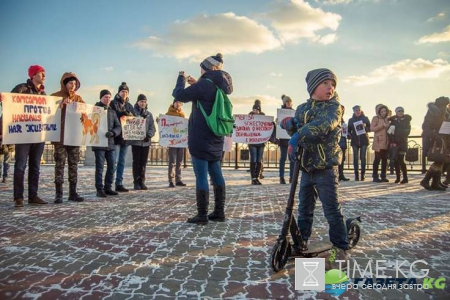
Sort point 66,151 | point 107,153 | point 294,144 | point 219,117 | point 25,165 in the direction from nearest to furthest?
point 294,144, point 219,117, point 25,165, point 66,151, point 107,153

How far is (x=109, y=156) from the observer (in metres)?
7.57

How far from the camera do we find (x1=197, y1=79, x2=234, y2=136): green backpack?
14.9 feet

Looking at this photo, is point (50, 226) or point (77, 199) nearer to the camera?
point (50, 226)

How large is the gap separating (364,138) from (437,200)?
4.42 m

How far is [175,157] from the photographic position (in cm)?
969

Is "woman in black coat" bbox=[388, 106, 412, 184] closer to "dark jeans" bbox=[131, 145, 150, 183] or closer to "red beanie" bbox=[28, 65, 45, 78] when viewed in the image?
"dark jeans" bbox=[131, 145, 150, 183]

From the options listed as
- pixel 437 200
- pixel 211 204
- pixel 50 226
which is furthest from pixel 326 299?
pixel 437 200

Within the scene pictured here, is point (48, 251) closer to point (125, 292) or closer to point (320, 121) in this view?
point (125, 292)

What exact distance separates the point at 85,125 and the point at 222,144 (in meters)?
3.61

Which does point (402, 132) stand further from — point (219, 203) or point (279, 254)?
point (279, 254)

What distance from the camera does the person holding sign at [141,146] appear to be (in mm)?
8562

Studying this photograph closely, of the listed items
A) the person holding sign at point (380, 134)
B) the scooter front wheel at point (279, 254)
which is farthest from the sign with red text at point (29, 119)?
the person holding sign at point (380, 134)

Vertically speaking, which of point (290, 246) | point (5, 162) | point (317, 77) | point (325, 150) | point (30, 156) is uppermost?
point (317, 77)

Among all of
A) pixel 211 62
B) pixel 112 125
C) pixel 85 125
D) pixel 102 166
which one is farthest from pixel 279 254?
pixel 112 125
